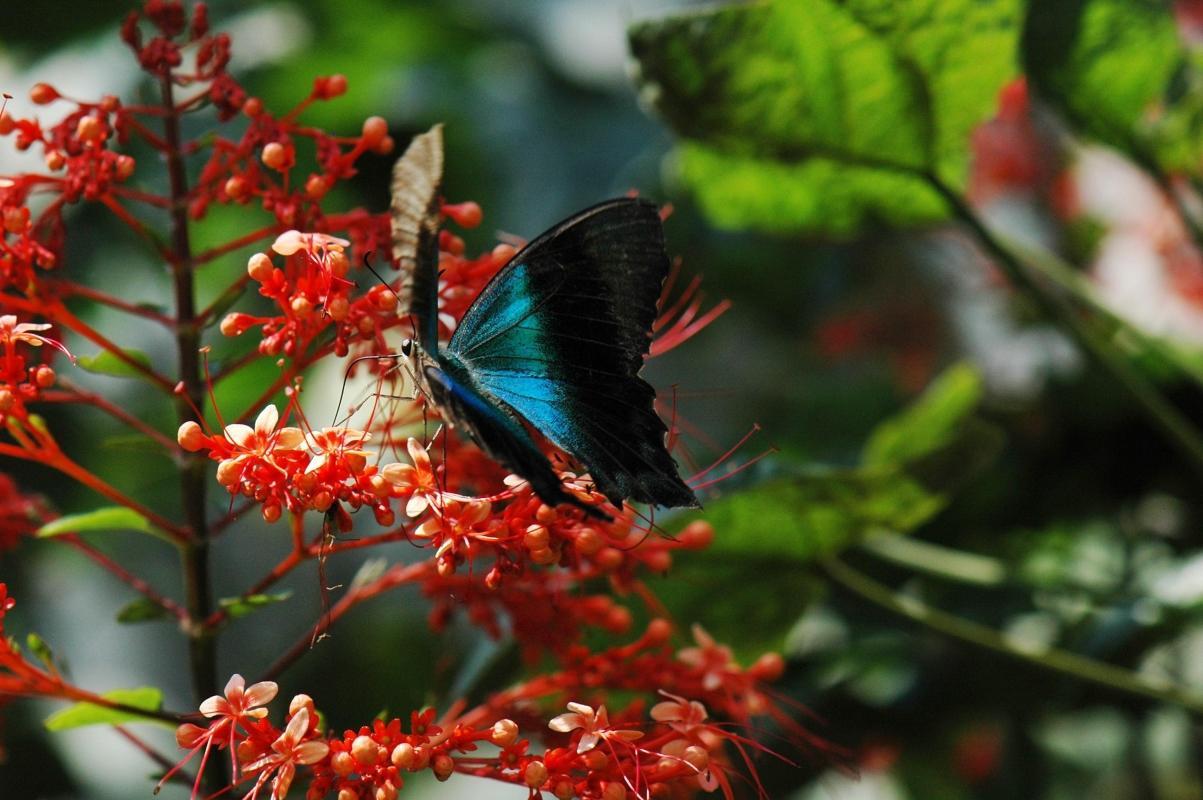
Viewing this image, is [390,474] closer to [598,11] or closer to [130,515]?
[130,515]

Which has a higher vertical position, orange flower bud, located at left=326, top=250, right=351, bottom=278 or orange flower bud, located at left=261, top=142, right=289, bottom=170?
orange flower bud, located at left=261, top=142, right=289, bottom=170

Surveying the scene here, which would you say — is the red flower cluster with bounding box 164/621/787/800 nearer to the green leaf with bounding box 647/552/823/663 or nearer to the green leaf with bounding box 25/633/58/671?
the green leaf with bounding box 25/633/58/671

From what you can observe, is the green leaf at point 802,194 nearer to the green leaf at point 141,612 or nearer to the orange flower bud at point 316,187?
the orange flower bud at point 316,187

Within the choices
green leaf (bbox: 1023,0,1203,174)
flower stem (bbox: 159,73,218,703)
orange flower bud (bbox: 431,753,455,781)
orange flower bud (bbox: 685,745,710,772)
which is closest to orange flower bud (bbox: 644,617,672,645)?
orange flower bud (bbox: 685,745,710,772)

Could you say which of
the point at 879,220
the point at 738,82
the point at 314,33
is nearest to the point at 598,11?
the point at 314,33

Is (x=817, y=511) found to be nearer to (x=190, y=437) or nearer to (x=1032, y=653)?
(x=1032, y=653)

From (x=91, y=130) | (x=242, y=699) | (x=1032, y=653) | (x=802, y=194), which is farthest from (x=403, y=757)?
(x=802, y=194)
